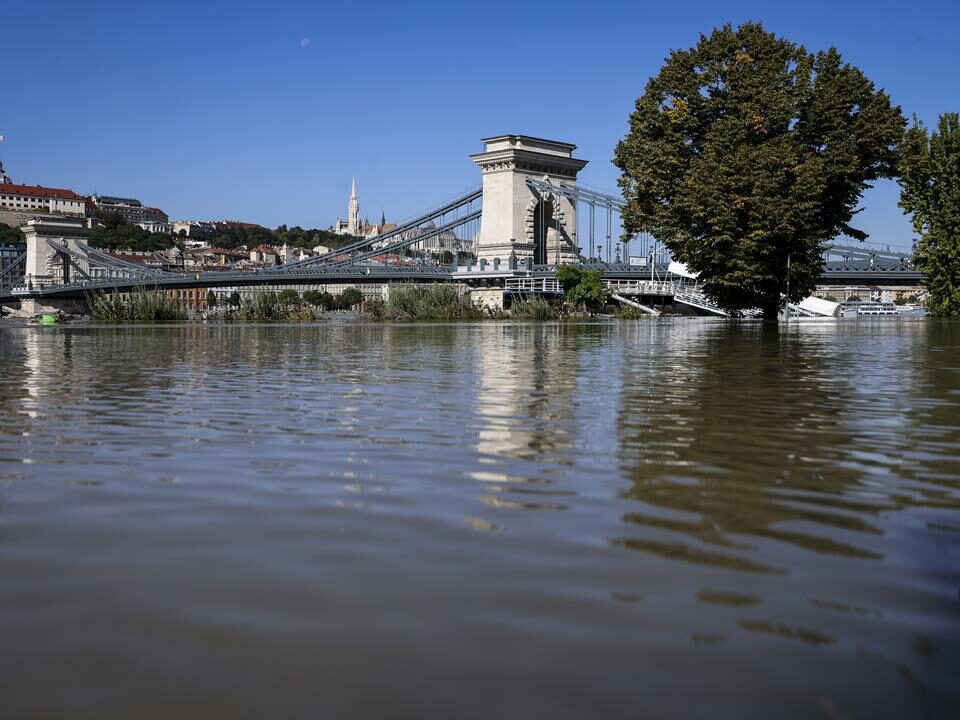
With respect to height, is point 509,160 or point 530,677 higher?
point 509,160

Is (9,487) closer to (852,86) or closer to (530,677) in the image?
(530,677)

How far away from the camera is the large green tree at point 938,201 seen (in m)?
33.7

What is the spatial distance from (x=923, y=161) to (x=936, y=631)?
113 ft

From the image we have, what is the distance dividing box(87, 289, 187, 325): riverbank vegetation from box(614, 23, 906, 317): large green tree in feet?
58.5

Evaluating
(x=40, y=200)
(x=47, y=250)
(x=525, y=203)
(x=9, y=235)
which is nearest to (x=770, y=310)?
(x=525, y=203)

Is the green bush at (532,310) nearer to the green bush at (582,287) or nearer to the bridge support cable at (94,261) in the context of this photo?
the green bush at (582,287)

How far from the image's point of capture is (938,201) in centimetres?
3528

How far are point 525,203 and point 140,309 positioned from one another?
107 feet

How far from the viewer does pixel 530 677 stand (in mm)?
2115

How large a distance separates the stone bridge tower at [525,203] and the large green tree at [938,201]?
99.9 ft

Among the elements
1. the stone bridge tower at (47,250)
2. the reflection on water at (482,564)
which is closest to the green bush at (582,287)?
the reflection on water at (482,564)

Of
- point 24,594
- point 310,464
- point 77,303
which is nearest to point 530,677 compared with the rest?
point 24,594

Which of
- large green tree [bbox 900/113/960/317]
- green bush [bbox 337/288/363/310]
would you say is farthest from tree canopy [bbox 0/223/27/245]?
large green tree [bbox 900/113/960/317]

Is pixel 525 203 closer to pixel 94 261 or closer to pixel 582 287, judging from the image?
pixel 582 287
